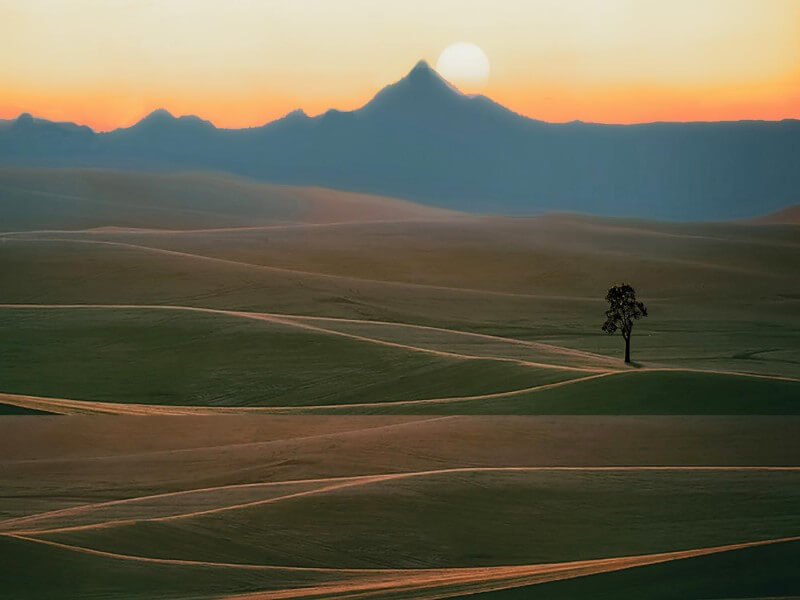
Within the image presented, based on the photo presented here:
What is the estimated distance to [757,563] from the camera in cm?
1273

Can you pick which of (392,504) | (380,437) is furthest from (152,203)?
(392,504)

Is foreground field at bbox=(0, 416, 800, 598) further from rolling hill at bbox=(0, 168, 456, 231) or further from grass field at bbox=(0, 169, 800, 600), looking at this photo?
rolling hill at bbox=(0, 168, 456, 231)

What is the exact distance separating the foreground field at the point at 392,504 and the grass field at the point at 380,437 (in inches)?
1.9

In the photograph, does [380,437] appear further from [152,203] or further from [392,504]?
[152,203]

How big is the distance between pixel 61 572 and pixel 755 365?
90.1 feet

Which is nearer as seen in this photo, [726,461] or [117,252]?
[726,461]

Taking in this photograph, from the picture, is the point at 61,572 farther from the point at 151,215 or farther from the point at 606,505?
the point at 151,215

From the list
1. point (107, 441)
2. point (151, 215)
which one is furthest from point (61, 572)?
point (151, 215)

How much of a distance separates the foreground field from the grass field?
5cm

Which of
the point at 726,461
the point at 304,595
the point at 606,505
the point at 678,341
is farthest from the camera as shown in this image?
the point at 678,341

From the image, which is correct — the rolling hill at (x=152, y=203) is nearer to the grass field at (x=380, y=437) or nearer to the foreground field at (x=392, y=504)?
the grass field at (x=380, y=437)

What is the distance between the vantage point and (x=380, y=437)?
887 inches

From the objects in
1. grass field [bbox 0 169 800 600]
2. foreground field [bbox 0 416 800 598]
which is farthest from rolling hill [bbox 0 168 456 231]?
foreground field [bbox 0 416 800 598]

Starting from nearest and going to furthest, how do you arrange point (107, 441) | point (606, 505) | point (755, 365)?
1. point (606, 505)
2. point (107, 441)
3. point (755, 365)
